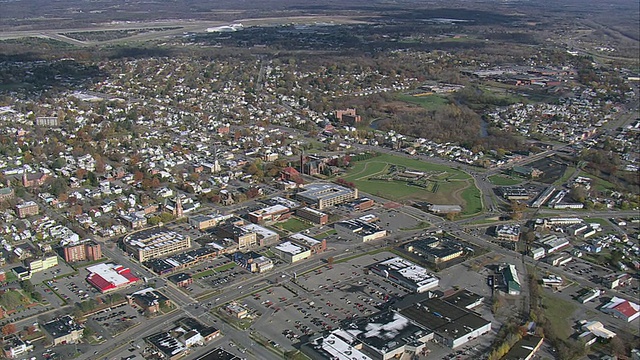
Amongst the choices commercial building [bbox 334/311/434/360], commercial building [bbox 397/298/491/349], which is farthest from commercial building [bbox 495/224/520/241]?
commercial building [bbox 334/311/434/360]

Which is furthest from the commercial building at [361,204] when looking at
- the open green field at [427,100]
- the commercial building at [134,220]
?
the open green field at [427,100]

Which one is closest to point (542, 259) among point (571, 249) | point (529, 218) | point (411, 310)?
point (571, 249)

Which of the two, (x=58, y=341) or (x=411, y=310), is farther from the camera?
(x=411, y=310)

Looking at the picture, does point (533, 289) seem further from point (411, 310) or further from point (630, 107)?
point (630, 107)

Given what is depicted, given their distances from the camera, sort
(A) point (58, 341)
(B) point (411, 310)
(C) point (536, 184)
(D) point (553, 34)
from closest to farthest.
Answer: (A) point (58, 341)
(B) point (411, 310)
(C) point (536, 184)
(D) point (553, 34)

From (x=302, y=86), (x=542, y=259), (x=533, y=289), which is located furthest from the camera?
(x=302, y=86)

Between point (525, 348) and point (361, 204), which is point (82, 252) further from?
point (525, 348)
